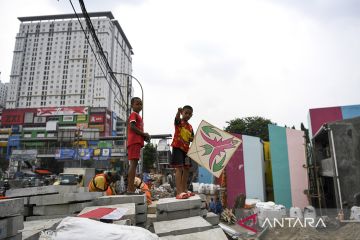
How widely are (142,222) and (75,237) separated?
2511 millimetres

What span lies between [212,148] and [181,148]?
616 mm

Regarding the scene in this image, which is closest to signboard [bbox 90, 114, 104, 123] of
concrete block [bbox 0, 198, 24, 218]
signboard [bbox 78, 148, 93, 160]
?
signboard [bbox 78, 148, 93, 160]

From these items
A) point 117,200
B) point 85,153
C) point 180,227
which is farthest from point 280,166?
point 85,153

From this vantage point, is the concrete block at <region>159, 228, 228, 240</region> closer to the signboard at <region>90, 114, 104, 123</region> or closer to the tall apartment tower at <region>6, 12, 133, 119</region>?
the signboard at <region>90, 114, 104, 123</region>

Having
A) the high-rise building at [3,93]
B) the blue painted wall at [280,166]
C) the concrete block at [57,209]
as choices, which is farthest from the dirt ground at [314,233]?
the high-rise building at [3,93]

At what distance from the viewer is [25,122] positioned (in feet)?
266

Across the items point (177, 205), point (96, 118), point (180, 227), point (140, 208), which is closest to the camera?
point (180, 227)

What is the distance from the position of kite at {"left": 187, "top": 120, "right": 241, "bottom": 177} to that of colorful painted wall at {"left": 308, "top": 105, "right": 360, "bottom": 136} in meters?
10.1

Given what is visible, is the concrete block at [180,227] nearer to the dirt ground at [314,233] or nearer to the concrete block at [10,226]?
the concrete block at [10,226]

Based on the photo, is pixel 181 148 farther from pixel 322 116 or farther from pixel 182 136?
pixel 322 116

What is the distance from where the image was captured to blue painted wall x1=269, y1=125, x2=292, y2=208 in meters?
13.4

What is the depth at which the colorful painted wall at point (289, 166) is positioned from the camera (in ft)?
43.3

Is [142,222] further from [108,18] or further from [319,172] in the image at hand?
[108,18]

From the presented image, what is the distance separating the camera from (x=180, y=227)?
3297 mm
